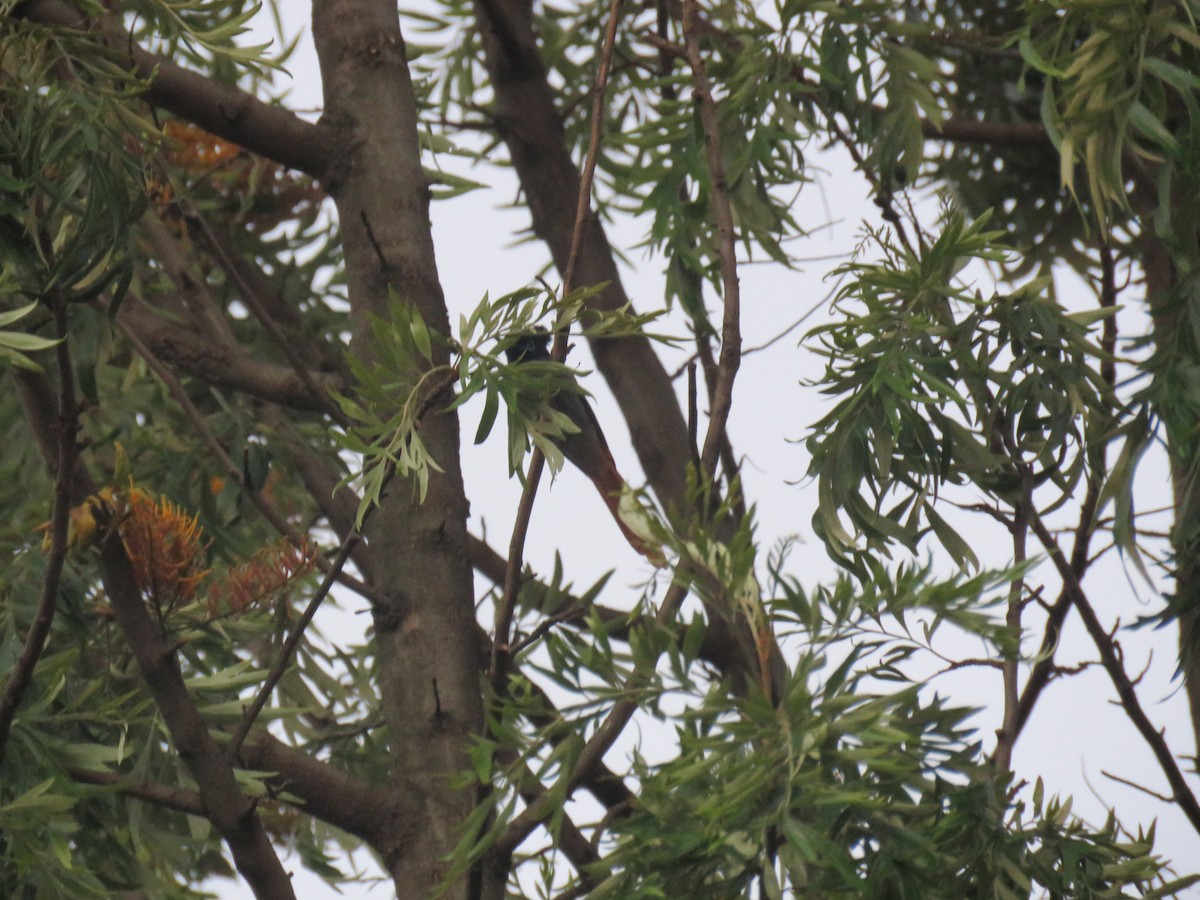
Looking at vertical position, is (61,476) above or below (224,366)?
below

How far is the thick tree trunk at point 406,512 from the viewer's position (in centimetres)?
89

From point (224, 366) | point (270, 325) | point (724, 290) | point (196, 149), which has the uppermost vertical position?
point (196, 149)

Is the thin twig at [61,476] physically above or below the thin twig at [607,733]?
above

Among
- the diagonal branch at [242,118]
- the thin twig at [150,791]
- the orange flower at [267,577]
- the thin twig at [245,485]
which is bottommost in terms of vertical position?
the thin twig at [150,791]

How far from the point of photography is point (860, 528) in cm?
90

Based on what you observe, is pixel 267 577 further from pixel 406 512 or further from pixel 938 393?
pixel 938 393

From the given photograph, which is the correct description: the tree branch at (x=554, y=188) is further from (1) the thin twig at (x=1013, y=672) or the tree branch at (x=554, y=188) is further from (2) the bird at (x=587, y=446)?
(1) the thin twig at (x=1013, y=672)

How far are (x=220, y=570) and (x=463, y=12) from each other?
0.91 metres

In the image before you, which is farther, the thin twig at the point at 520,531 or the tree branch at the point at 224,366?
the tree branch at the point at 224,366

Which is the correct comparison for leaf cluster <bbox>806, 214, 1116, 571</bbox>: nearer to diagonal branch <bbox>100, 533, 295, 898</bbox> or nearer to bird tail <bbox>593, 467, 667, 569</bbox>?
bird tail <bbox>593, 467, 667, 569</bbox>

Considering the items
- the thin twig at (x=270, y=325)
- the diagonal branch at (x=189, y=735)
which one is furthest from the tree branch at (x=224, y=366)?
the diagonal branch at (x=189, y=735)

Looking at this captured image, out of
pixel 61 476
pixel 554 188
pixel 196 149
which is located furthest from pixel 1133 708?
pixel 196 149

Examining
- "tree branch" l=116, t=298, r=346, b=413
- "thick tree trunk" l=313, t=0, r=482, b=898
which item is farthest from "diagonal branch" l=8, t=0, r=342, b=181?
"tree branch" l=116, t=298, r=346, b=413

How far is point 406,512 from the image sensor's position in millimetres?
973
